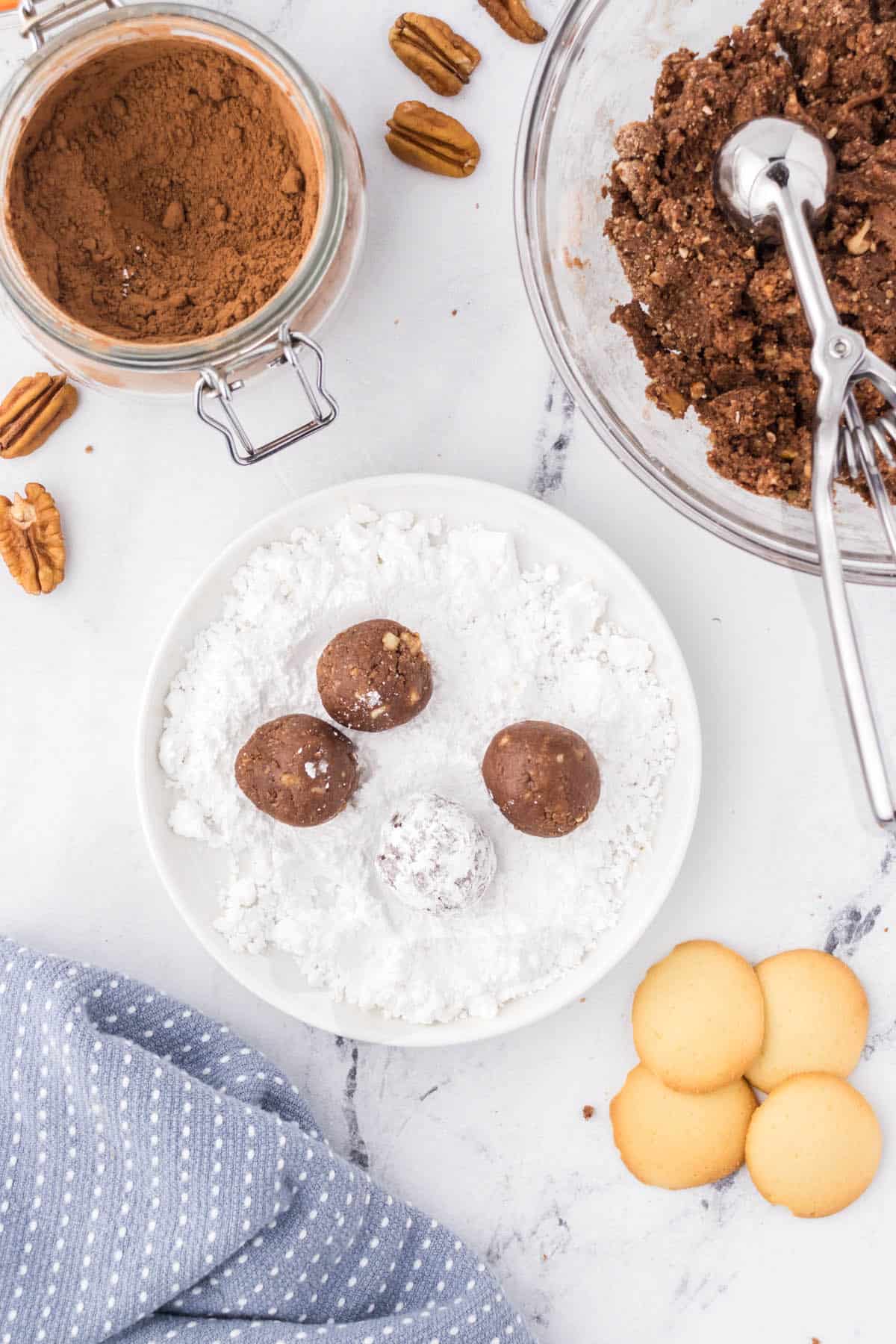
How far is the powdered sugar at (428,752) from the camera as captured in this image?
106cm

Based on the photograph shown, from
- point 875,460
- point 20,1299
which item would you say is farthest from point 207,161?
point 20,1299

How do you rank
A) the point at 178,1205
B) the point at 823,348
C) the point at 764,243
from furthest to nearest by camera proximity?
the point at 178,1205, the point at 764,243, the point at 823,348

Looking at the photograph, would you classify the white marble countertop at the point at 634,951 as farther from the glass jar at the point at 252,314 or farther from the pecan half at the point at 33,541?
the glass jar at the point at 252,314

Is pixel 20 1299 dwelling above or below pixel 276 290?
below

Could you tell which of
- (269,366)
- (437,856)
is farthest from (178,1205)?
(269,366)

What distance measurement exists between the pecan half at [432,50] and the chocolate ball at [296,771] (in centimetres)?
64

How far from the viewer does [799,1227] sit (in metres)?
1.14

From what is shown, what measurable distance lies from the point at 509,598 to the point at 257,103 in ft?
1.59

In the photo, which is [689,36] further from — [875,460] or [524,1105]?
[524,1105]

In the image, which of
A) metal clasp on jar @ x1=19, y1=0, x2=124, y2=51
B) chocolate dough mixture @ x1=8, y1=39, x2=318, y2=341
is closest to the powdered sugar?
chocolate dough mixture @ x1=8, y1=39, x2=318, y2=341

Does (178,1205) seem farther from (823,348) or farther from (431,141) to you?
(431,141)

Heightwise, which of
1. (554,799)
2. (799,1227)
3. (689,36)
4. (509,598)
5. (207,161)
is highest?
(689,36)

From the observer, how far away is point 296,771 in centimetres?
98

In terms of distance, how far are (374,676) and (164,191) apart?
0.46 m
